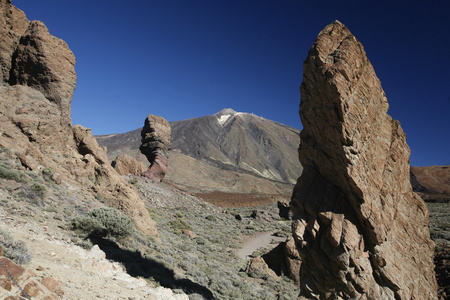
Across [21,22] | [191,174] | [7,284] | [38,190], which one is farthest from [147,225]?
[191,174]

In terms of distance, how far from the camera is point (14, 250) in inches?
184

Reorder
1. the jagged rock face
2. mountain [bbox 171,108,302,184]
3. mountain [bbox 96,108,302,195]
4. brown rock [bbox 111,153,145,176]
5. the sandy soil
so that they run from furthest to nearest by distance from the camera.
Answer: mountain [bbox 171,108,302,184]
mountain [bbox 96,108,302,195]
brown rock [bbox 111,153,145,176]
the jagged rock face
the sandy soil

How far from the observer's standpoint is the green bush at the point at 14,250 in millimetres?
4480

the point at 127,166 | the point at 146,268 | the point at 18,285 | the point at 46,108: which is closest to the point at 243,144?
the point at 127,166

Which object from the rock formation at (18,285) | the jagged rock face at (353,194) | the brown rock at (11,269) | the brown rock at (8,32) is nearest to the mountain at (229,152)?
the brown rock at (8,32)

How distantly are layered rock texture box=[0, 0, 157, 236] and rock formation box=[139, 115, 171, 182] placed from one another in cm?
1571

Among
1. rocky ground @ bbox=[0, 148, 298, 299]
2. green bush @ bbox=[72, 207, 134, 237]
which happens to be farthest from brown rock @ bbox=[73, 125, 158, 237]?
green bush @ bbox=[72, 207, 134, 237]

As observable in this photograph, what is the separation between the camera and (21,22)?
14844 mm

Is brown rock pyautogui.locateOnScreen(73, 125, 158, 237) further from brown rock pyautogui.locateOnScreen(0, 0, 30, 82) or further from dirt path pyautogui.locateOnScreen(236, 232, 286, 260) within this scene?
dirt path pyautogui.locateOnScreen(236, 232, 286, 260)

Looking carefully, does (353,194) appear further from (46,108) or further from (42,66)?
(42,66)

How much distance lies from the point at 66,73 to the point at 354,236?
51.5 ft

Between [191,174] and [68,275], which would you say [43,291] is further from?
[191,174]

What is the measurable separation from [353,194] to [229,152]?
118453 mm

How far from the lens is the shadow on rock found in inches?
323
